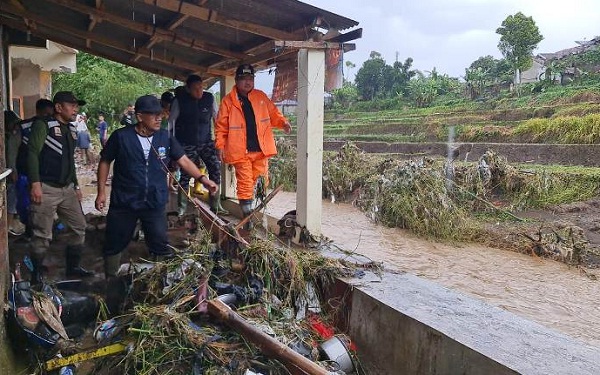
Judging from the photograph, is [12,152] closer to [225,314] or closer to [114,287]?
[114,287]

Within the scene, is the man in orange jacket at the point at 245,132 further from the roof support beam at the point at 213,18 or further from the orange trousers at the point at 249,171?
→ the roof support beam at the point at 213,18

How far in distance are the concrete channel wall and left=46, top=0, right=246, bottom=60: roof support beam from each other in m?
3.49

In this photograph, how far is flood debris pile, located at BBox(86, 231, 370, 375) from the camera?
290 cm

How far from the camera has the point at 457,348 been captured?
284cm

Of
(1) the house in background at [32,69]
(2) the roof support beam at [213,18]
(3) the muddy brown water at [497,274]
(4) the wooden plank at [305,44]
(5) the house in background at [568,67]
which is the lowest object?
(3) the muddy brown water at [497,274]

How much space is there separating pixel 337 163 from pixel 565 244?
586 centimetres

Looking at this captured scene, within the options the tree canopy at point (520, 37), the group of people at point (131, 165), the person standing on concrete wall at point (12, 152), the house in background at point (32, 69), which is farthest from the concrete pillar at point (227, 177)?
the tree canopy at point (520, 37)

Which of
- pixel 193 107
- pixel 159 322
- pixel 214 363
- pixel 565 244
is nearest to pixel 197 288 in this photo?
pixel 159 322

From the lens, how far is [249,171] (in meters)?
5.15

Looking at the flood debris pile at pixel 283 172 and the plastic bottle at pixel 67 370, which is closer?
the plastic bottle at pixel 67 370

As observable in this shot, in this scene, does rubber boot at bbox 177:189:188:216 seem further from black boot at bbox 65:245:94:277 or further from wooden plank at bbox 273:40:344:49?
wooden plank at bbox 273:40:344:49

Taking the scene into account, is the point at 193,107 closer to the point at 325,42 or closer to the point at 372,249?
the point at 325,42

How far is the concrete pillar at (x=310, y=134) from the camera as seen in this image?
472 cm

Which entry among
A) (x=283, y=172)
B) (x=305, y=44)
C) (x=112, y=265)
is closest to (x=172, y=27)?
(x=305, y=44)
